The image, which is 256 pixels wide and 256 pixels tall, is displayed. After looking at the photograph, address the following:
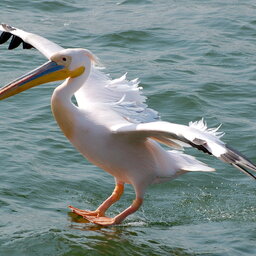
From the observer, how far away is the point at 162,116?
30.8 feet

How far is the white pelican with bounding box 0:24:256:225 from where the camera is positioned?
6570mm

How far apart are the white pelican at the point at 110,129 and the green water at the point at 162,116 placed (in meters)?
0.39

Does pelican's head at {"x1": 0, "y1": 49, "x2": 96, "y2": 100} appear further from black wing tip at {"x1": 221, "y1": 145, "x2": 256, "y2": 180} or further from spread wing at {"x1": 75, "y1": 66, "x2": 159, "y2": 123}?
black wing tip at {"x1": 221, "y1": 145, "x2": 256, "y2": 180}

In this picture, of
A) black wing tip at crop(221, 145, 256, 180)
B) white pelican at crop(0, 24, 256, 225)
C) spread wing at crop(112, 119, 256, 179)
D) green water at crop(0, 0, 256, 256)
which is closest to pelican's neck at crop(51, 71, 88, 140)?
white pelican at crop(0, 24, 256, 225)

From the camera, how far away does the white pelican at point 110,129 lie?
657cm

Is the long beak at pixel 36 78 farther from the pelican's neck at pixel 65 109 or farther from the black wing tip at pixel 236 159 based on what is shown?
the black wing tip at pixel 236 159

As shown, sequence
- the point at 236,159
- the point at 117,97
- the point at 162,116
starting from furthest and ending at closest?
the point at 162,116
the point at 117,97
the point at 236,159

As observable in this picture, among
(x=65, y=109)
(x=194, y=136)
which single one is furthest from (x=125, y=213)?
(x=194, y=136)

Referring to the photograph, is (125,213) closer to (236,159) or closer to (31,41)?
(236,159)

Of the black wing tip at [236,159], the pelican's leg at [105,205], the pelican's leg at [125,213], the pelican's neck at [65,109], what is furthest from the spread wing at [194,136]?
the pelican's leg at [105,205]

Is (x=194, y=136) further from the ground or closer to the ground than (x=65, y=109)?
further from the ground

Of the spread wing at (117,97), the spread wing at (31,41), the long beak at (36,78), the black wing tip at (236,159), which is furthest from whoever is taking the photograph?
the spread wing at (31,41)

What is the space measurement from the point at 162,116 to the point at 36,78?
2.90m

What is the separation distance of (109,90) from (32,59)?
4.05 metres
